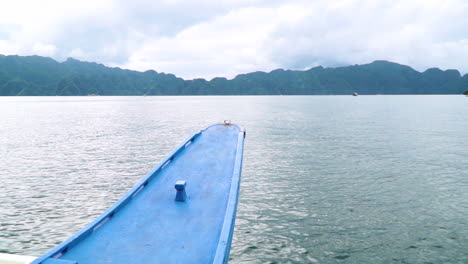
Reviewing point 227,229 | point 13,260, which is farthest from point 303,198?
point 13,260

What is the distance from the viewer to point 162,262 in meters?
6.64

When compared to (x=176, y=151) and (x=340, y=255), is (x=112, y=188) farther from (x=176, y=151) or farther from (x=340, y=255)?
(x=340, y=255)

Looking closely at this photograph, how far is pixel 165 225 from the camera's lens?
8258 millimetres

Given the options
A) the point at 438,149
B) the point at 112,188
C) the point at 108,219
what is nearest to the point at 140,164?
the point at 112,188

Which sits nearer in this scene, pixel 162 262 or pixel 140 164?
pixel 162 262

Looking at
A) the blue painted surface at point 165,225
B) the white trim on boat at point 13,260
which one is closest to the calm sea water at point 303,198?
the blue painted surface at point 165,225

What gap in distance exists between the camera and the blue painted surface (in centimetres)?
681

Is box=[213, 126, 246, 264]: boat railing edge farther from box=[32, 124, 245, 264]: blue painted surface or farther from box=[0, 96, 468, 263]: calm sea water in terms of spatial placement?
box=[0, 96, 468, 263]: calm sea water

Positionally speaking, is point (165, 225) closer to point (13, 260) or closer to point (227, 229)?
point (227, 229)

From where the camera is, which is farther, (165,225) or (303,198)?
(303,198)

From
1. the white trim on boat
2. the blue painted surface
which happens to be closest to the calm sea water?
the blue painted surface

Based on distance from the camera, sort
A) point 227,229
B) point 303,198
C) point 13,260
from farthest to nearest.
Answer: point 303,198 → point 227,229 → point 13,260

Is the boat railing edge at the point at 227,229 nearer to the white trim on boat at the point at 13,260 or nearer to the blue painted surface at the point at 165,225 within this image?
the blue painted surface at the point at 165,225

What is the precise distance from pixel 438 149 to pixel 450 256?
22.1m
